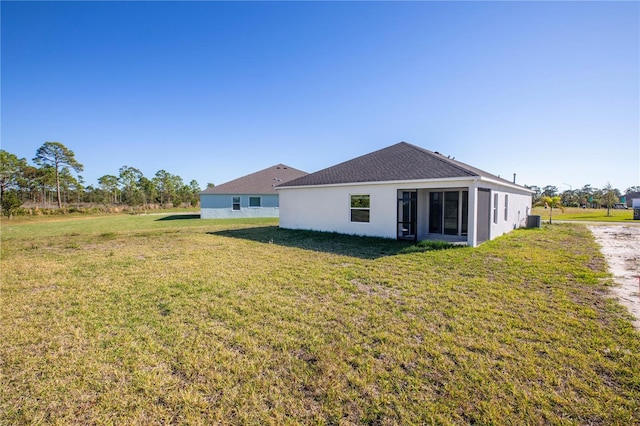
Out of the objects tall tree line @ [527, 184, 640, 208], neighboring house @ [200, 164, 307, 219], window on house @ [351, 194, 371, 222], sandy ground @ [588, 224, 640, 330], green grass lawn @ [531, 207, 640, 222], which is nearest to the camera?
sandy ground @ [588, 224, 640, 330]

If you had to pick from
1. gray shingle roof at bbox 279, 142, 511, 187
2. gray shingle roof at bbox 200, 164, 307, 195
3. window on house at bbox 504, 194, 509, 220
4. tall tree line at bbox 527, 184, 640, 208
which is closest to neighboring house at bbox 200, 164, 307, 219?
gray shingle roof at bbox 200, 164, 307, 195

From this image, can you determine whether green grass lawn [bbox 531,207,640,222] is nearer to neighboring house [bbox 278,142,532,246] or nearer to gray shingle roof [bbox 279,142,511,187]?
neighboring house [bbox 278,142,532,246]

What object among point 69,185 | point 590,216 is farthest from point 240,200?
point 69,185

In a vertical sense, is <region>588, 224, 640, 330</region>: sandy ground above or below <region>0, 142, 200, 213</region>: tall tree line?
below

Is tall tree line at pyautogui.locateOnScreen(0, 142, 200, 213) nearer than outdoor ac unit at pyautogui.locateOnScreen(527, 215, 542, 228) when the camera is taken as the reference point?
No

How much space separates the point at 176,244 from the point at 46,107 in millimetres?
14348

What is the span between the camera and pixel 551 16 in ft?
27.4

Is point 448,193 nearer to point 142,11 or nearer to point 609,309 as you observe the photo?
point 609,309

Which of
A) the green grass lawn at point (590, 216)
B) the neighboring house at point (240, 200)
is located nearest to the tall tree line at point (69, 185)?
the neighboring house at point (240, 200)

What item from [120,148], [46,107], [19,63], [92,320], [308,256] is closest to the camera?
[92,320]

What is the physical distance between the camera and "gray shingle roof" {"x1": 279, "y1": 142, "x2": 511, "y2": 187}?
9898 mm

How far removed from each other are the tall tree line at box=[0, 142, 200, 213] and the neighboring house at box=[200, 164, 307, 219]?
59.2ft

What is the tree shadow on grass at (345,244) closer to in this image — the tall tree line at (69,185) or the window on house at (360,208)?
the window on house at (360,208)

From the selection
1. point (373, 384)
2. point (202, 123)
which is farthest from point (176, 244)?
point (202, 123)
